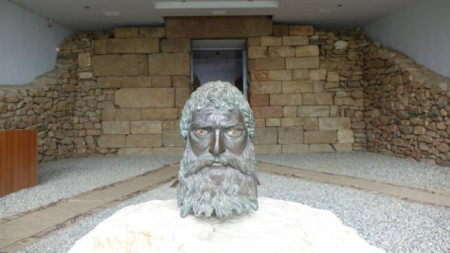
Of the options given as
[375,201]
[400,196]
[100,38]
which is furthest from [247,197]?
[100,38]

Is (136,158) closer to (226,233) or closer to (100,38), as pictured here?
(100,38)

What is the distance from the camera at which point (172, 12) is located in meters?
6.73

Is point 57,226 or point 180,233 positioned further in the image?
point 57,226

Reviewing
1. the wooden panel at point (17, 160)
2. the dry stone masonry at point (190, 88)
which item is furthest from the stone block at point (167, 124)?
the wooden panel at point (17, 160)

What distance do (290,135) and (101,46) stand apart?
4.55m

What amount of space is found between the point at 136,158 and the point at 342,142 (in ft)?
14.6

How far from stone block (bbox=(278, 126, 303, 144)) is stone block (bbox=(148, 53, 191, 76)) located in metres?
2.42

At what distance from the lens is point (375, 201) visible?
337 centimetres

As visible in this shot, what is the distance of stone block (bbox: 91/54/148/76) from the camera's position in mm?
7445

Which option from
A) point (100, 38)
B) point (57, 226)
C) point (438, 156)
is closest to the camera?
point (57, 226)

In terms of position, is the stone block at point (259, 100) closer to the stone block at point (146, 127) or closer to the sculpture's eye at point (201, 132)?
the stone block at point (146, 127)

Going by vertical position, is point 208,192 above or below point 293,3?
below

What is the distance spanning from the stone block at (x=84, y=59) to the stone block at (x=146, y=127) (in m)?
1.64

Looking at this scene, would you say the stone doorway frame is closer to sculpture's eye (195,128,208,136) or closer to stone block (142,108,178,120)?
stone block (142,108,178,120)
